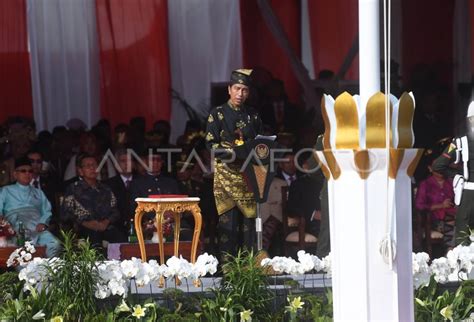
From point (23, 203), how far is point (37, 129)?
4.45ft

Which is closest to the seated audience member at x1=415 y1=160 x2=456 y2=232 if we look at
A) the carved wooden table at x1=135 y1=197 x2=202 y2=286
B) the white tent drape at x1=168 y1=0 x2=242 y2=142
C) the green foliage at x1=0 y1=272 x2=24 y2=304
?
the white tent drape at x1=168 y1=0 x2=242 y2=142

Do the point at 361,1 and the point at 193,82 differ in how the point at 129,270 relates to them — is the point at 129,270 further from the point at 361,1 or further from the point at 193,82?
the point at 193,82

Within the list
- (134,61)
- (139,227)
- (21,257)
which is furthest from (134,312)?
(134,61)

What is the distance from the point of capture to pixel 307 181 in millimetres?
10281

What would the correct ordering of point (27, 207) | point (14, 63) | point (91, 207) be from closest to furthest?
point (27, 207) → point (91, 207) → point (14, 63)

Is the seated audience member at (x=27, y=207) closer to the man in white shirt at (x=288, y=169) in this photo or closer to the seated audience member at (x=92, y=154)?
the seated audience member at (x=92, y=154)

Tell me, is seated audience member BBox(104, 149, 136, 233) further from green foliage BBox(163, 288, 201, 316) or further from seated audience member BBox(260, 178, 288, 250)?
green foliage BBox(163, 288, 201, 316)

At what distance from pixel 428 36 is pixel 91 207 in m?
3.81

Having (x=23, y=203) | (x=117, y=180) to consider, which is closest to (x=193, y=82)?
(x=117, y=180)

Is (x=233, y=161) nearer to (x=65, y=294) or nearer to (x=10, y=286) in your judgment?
(x=10, y=286)

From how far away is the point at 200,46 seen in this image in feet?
37.0

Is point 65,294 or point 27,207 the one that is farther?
point 27,207

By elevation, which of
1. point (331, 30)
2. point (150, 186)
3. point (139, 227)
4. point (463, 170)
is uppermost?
point (331, 30)

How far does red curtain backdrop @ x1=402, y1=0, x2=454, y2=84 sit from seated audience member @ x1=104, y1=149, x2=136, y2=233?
9.21 ft
